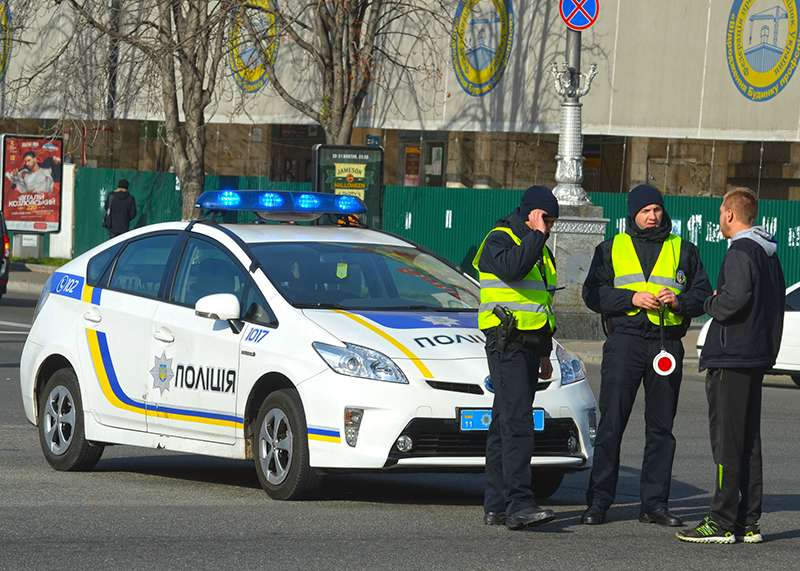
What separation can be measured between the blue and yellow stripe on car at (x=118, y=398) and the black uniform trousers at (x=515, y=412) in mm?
1718

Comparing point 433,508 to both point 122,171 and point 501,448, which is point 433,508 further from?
point 122,171

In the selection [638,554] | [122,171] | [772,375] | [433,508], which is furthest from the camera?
[122,171]

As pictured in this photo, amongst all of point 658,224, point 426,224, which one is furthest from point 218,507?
point 426,224

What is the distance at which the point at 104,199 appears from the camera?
37.3 meters

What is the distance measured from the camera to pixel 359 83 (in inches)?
1128

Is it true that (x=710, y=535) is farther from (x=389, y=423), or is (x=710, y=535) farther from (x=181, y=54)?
(x=181, y=54)

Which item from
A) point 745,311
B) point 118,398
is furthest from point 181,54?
point 745,311

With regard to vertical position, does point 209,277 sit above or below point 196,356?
above

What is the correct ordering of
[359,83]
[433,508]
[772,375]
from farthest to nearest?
[359,83] → [772,375] → [433,508]

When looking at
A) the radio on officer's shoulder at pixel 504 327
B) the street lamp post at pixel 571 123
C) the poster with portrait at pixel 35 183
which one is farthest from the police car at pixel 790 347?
the poster with portrait at pixel 35 183

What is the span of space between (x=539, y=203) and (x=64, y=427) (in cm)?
359

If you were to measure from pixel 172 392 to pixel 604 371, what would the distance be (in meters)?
2.53

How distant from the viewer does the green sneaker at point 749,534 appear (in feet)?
26.5

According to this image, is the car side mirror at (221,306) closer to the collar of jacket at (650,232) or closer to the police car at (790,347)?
the collar of jacket at (650,232)
